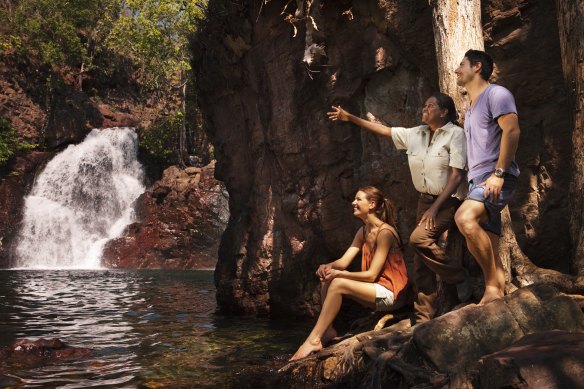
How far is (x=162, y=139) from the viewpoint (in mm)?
33938

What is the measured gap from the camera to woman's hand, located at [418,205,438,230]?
5.26 meters

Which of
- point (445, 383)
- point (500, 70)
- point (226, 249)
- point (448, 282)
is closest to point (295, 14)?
point (500, 70)

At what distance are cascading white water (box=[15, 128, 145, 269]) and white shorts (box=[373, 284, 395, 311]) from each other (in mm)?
23965

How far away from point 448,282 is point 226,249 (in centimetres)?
768

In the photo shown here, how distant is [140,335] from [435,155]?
5.34m

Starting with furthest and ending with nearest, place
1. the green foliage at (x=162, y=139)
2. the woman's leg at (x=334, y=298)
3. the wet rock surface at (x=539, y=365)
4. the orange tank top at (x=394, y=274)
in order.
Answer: the green foliage at (x=162, y=139) < the orange tank top at (x=394, y=274) < the woman's leg at (x=334, y=298) < the wet rock surface at (x=539, y=365)

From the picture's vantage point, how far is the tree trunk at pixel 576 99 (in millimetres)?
5504

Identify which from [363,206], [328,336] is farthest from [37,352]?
[363,206]

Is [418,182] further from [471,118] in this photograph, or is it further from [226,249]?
[226,249]

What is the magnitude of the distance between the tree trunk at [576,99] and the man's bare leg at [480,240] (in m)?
1.04

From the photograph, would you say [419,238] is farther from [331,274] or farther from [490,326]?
[490,326]

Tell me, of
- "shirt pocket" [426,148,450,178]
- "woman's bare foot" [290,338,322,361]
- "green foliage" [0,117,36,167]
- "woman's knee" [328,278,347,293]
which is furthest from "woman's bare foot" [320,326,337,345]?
"green foliage" [0,117,36,167]

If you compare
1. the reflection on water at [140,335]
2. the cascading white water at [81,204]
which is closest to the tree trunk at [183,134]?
the cascading white water at [81,204]

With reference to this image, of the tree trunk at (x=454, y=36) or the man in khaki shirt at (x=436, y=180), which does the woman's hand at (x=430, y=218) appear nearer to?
the man in khaki shirt at (x=436, y=180)
